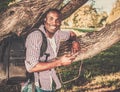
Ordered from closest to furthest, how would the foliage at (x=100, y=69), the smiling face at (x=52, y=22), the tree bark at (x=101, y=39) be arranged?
the smiling face at (x=52, y=22) < the tree bark at (x=101, y=39) < the foliage at (x=100, y=69)

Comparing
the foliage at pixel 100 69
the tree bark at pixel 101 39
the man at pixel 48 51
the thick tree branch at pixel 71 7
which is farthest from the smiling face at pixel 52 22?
the foliage at pixel 100 69

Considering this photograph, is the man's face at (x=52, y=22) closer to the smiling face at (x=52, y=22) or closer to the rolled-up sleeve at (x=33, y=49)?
the smiling face at (x=52, y=22)

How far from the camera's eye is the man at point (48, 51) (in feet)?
27.3

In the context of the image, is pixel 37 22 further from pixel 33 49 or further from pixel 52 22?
pixel 33 49

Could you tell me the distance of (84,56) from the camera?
9.96 m

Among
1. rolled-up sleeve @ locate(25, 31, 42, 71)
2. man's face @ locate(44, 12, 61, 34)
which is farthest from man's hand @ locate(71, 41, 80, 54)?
rolled-up sleeve @ locate(25, 31, 42, 71)

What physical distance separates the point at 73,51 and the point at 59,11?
0.92 metres

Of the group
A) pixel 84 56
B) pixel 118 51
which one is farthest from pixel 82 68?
pixel 118 51

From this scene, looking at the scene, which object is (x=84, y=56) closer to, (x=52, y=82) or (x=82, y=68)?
(x=82, y=68)

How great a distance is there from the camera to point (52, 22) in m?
8.88

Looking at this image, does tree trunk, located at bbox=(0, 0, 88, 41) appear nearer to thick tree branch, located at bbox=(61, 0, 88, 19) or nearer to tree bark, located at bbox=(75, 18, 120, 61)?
thick tree branch, located at bbox=(61, 0, 88, 19)

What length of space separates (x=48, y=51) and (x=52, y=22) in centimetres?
58

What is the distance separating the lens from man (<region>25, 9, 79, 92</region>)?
831 cm

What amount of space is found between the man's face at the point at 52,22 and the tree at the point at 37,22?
78 cm
